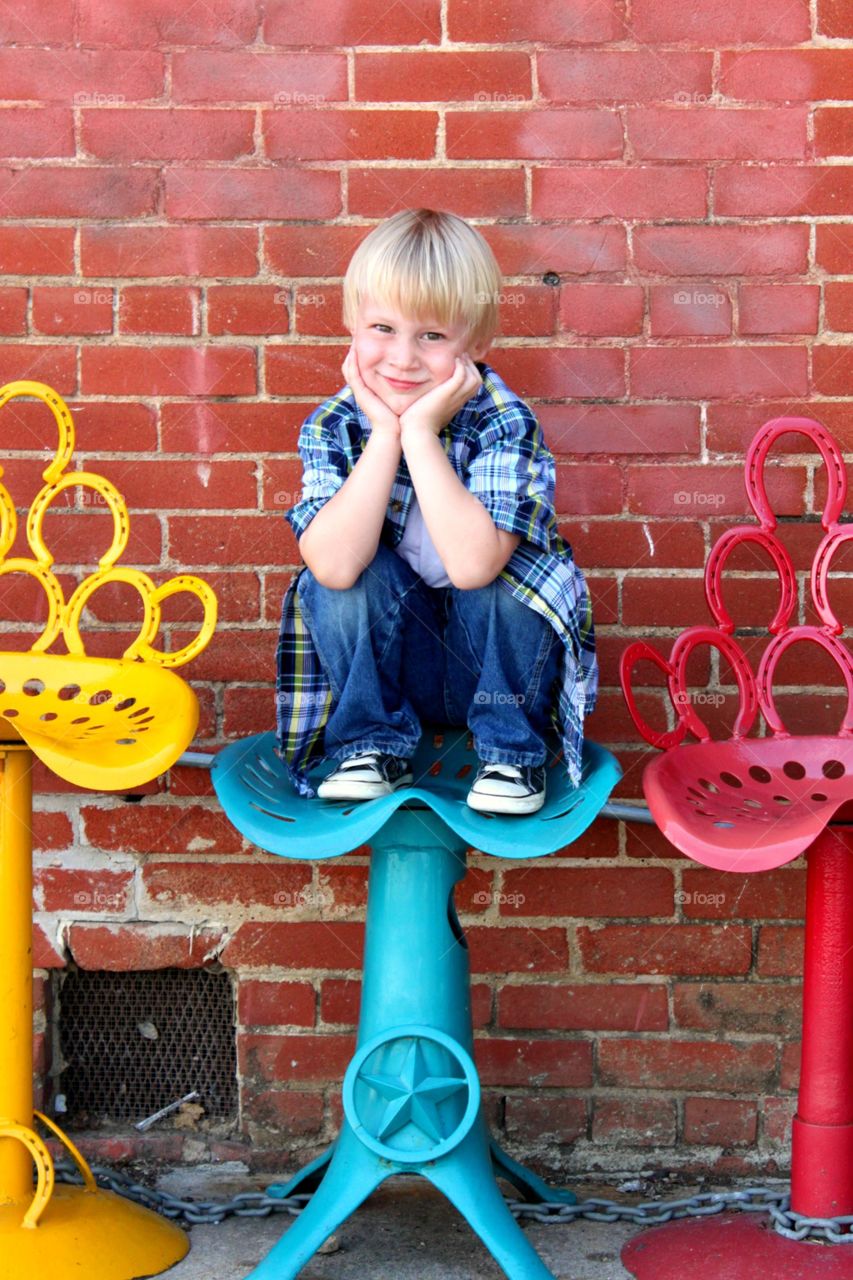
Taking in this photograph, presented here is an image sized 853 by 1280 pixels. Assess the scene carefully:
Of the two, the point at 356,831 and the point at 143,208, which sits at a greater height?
the point at 143,208

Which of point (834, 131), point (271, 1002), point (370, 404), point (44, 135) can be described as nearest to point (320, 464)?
point (370, 404)

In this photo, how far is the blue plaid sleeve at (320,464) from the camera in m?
2.19

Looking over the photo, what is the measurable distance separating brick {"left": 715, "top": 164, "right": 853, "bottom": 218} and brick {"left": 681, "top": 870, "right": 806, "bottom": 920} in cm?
120

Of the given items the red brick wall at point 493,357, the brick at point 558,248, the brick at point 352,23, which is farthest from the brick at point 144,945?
the brick at point 352,23

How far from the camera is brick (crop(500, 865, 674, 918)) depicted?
2.68 meters

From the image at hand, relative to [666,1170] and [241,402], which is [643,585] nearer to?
[241,402]

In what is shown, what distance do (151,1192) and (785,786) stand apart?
1.26 metres

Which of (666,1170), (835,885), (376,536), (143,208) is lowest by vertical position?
(666,1170)

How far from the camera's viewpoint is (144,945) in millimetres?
2689

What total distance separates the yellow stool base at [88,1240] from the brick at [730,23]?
2.20 metres

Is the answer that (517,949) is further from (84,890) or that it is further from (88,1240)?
(88,1240)

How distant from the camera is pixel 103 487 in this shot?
7.40 feet

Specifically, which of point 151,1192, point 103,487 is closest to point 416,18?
point 103,487

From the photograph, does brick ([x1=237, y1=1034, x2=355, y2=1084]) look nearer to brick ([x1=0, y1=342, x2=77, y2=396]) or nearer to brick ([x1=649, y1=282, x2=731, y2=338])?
brick ([x1=0, y1=342, x2=77, y2=396])
